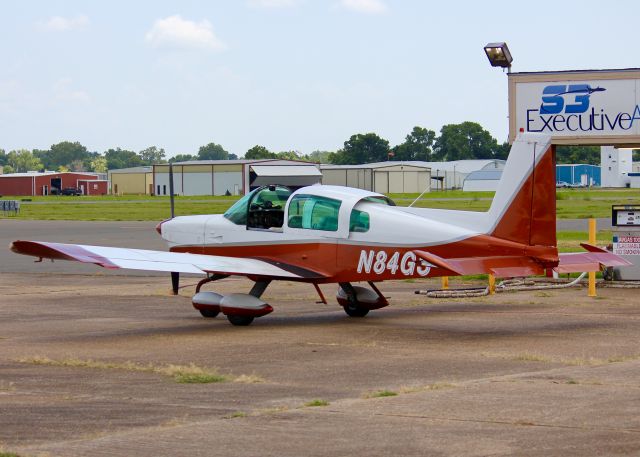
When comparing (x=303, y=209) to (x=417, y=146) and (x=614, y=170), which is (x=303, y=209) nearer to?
(x=614, y=170)

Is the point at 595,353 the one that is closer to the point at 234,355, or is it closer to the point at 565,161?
the point at 234,355

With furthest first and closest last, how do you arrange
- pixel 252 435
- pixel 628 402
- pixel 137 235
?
pixel 137 235
pixel 628 402
pixel 252 435

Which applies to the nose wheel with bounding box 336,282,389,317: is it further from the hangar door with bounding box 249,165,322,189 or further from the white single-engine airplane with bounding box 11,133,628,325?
the hangar door with bounding box 249,165,322,189

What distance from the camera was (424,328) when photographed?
596 inches

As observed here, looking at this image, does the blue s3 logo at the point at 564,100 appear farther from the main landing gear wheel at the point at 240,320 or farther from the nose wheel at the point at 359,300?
the main landing gear wheel at the point at 240,320

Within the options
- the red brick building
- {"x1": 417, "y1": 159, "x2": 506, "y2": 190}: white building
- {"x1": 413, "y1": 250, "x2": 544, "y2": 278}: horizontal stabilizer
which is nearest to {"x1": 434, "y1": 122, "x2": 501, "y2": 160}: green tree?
{"x1": 417, "y1": 159, "x2": 506, "y2": 190}: white building

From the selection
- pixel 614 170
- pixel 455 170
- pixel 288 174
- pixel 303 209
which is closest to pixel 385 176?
pixel 455 170

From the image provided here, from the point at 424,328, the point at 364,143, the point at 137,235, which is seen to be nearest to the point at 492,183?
the point at 364,143

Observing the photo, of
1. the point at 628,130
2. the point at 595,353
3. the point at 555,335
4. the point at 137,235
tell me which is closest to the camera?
the point at 595,353

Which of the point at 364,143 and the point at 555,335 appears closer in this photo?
the point at 555,335

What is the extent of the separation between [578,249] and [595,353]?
1638 centimetres

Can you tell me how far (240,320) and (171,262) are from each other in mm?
1352

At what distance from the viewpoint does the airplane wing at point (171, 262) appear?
14156mm

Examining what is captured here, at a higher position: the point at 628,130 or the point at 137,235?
the point at 628,130
